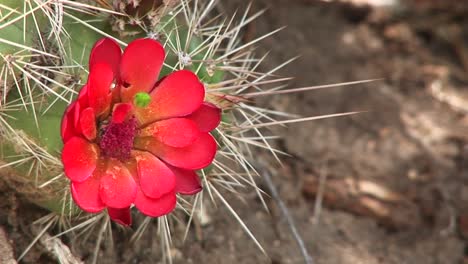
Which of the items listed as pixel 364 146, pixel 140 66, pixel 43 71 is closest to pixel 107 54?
pixel 140 66

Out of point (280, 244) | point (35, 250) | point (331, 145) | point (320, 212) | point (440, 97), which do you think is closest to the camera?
point (35, 250)

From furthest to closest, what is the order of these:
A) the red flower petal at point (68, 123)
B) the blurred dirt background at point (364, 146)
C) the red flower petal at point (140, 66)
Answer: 1. the blurred dirt background at point (364, 146)
2. the red flower petal at point (140, 66)
3. the red flower petal at point (68, 123)

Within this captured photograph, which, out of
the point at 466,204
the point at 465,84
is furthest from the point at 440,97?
the point at 466,204

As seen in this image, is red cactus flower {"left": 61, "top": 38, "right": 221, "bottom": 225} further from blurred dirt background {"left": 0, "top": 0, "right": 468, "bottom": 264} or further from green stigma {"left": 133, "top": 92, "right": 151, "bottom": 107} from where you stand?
blurred dirt background {"left": 0, "top": 0, "right": 468, "bottom": 264}

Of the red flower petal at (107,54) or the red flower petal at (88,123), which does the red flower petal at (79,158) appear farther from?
the red flower petal at (107,54)

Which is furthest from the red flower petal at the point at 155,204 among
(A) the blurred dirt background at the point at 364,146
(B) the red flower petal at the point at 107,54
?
(A) the blurred dirt background at the point at 364,146

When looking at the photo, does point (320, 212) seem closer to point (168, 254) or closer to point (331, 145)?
point (331, 145)

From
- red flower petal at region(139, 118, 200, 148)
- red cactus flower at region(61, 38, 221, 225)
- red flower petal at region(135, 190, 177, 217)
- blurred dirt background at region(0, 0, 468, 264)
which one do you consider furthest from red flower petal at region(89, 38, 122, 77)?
blurred dirt background at region(0, 0, 468, 264)

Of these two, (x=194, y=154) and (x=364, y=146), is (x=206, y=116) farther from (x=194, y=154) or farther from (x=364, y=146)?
(x=364, y=146)
